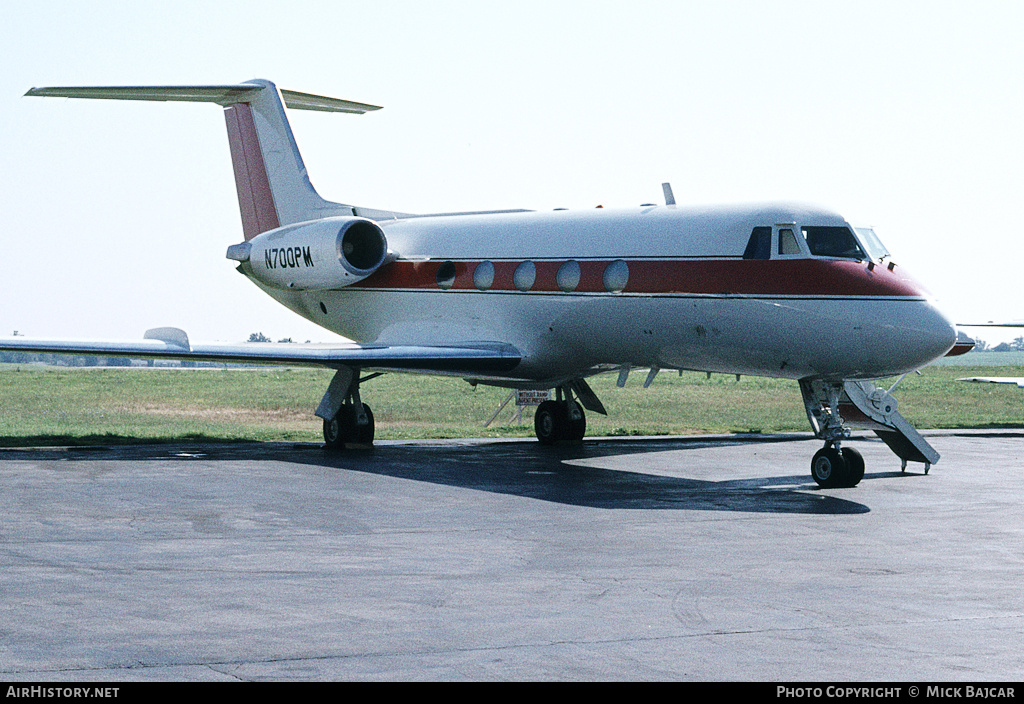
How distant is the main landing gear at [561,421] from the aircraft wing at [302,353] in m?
2.91

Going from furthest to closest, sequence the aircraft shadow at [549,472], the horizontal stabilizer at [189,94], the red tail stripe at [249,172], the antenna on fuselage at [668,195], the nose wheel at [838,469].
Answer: the red tail stripe at [249,172]
the horizontal stabilizer at [189,94]
the antenna on fuselage at [668,195]
the nose wheel at [838,469]
the aircraft shadow at [549,472]

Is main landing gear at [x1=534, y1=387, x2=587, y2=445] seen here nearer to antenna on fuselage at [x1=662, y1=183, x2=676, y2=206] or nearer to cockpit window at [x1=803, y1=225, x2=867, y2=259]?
antenna on fuselage at [x1=662, y1=183, x2=676, y2=206]

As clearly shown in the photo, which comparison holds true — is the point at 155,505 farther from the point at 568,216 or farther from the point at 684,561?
the point at 568,216

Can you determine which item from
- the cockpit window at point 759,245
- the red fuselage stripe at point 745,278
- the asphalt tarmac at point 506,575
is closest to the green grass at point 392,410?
the red fuselage stripe at point 745,278

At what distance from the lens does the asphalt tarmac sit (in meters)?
6.75

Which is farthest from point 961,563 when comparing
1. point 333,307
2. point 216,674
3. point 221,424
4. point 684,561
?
point 221,424

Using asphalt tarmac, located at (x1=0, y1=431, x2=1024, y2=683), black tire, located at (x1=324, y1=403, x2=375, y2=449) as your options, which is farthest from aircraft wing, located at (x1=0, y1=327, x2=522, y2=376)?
asphalt tarmac, located at (x1=0, y1=431, x2=1024, y2=683)

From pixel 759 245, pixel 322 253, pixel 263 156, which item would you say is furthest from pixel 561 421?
pixel 263 156

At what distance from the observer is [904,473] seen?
58.9ft

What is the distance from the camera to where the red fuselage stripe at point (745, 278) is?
1559 cm

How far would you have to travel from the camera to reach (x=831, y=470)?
15.7 meters

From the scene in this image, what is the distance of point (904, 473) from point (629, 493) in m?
4.91

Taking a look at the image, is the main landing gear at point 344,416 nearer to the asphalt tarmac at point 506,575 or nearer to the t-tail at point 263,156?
the asphalt tarmac at point 506,575

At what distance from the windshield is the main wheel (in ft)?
8.02
